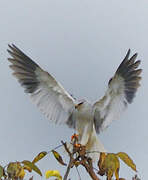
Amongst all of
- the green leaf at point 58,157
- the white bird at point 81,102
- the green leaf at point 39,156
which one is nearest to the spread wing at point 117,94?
the white bird at point 81,102

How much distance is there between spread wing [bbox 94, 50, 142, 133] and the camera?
21.0 feet

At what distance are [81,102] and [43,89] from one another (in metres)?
0.85

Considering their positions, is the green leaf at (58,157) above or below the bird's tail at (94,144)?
above

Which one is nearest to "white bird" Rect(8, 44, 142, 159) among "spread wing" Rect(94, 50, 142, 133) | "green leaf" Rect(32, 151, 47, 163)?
"spread wing" Rect(94, 50, 142, 133)

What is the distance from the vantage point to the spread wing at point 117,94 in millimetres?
6395

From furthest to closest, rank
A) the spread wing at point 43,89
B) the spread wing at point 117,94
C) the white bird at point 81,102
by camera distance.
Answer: the spread wing at point 43,89
the spread wing at point 117,94
the white bird at point 81,102

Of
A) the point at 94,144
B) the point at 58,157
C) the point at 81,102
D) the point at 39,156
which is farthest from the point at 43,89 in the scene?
the point at 39,156

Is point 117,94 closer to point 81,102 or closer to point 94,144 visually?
point 81,102

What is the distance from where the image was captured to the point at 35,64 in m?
7.02

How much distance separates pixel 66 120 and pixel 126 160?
3976 millimetres

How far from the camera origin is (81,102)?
6277mm

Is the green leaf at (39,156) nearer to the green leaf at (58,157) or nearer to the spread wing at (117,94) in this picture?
the green leaf at (58,157)

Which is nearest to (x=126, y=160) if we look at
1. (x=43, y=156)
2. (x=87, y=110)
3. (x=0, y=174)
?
(x=43, y=156)

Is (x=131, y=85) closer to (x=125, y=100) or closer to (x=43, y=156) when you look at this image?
(x=125, y=100)
